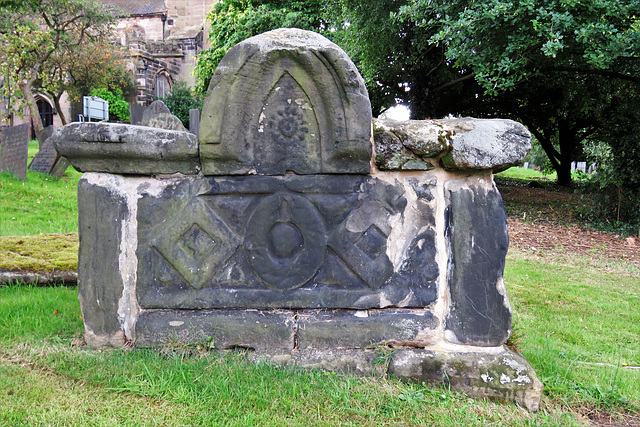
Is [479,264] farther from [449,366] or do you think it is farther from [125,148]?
[125,148]

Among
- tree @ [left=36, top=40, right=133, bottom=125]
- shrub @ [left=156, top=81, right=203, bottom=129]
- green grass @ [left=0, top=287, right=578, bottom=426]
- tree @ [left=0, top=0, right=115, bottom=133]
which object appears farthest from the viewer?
shrub @ [left=156, top=81, right=203, bottom=129]

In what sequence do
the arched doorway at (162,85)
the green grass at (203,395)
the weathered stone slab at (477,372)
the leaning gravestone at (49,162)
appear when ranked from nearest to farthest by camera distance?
the green grass at (203,395) → the weathered stone slab at (477,372) → the leaning gravestone at (49,162) → the arched doorway at (162,85)

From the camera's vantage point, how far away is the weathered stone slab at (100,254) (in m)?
2.08

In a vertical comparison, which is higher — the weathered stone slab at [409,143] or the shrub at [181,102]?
the shrub at [181,102]

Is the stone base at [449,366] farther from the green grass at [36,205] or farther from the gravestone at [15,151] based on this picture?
the gravestone at [15,151]

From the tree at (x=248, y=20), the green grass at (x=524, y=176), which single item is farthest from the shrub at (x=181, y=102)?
the green grass at (x=524, y=176)

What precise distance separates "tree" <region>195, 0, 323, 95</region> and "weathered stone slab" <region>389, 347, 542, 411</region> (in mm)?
12555

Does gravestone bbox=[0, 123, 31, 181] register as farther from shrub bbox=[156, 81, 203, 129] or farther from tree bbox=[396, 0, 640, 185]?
shrub bbox=[156, 81, 203, 129]

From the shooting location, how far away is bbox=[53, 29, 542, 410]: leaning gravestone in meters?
2.02

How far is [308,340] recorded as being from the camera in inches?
82.4

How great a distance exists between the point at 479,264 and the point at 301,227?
2.87 feet

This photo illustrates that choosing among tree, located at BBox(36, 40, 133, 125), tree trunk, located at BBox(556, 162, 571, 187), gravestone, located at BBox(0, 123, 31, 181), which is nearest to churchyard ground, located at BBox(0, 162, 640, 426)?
gravestone, located at BBox(0, 123, 31, 181)

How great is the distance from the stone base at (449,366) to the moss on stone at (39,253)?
2.17 meters

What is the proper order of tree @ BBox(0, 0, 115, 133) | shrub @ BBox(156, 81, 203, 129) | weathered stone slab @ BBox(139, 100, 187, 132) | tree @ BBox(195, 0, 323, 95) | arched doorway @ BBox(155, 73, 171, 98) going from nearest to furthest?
weathered stone slab @ BBox(139, 100, 187, 132) → tree @ BBox(0, 0, 115, 133) → tree @ BBox(195, 0, 323, 95) → shrub @ BBox(156, 81, 203, 129) → arched doorway @ BBox(155, 73, 171, 98)
